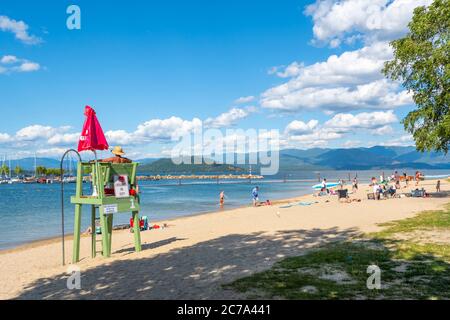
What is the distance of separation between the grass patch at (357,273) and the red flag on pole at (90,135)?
647 cm

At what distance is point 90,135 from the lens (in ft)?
39.7

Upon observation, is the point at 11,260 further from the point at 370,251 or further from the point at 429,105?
the point at 429,105

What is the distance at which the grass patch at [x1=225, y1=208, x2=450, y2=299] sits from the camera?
23.9ft

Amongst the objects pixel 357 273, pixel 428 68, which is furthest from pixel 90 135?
pixel 428 68

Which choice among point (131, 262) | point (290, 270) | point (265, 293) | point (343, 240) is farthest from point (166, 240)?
point (265, 293)

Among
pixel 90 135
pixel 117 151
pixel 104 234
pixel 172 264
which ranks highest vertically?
pixel 90 135

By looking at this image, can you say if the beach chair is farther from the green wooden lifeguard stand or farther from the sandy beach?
the green wooden lifeguard stand

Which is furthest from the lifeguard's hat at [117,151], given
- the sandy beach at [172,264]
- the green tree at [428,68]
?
the green tree at [428,68]

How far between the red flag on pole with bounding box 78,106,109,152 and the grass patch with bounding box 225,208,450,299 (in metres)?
6.47

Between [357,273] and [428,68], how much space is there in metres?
18.4

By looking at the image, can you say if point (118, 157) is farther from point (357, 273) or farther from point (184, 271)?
point (357, 273)

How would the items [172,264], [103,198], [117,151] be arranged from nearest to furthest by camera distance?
[172,264] < [103,198] < [117,151]

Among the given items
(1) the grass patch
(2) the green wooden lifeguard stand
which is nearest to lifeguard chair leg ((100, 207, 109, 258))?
(2) the green wooden lifeguard stand
